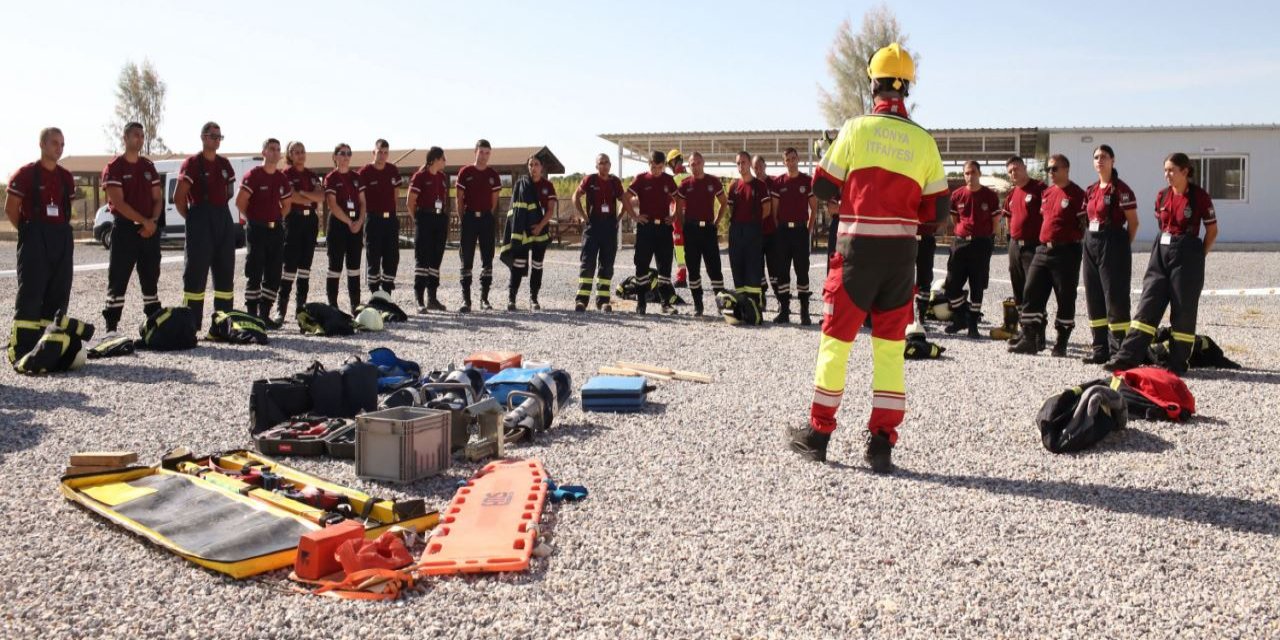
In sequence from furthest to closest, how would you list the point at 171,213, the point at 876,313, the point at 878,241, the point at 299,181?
the point at 171,213 < the point at 299,181 < the point at 876,313 < the point at 878,241

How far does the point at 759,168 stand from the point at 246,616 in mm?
9941

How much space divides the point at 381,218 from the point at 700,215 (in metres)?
4.16

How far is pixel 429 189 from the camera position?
13133 millimetres

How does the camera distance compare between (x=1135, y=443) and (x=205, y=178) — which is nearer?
(x=1135, y=443)

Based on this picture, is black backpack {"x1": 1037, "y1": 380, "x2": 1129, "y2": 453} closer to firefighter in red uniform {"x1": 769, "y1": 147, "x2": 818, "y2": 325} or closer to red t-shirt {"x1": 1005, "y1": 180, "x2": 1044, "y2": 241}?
red t-shirt {"x1": 1005, "y1": 180, "x2": 1044, "y2": 241}

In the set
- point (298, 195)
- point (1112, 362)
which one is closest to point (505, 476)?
point (1112, 362)

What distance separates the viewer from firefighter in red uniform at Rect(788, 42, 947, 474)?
5422mm

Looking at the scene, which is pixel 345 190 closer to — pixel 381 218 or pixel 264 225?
pixel 381 218

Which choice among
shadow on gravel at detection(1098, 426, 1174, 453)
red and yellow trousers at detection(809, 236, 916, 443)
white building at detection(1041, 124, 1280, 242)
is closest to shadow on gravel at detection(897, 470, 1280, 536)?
red and yellow trousers at detection(809, 236, 916, 443)

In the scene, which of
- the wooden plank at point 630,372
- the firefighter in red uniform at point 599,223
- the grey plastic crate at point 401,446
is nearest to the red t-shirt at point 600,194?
the firefighter in red uniform at point 599,223

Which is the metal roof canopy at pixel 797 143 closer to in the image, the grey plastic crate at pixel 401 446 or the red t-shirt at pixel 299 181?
the red t-shirt at pixel 299 181

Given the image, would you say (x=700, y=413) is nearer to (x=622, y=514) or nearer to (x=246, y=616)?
(x=622, y=514)

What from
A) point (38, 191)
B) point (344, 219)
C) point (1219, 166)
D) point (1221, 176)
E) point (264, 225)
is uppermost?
point (1219, 166)

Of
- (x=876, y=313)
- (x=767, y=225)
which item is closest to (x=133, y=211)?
(x=767, y=225)
